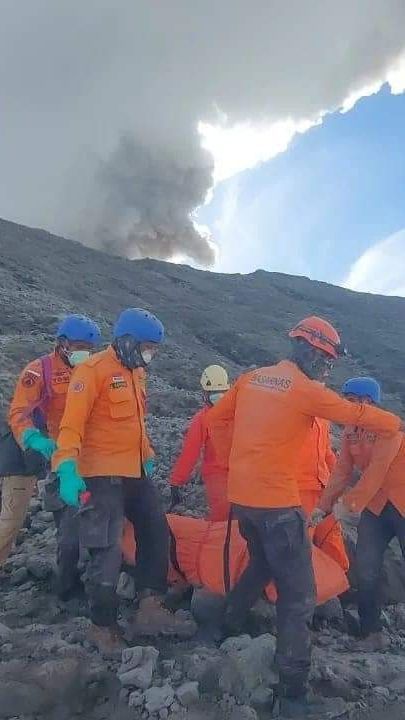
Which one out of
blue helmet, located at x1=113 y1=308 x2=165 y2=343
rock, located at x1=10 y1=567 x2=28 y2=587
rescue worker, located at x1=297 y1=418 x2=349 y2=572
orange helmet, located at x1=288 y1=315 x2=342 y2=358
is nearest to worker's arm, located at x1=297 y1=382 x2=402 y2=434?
orange helmet, located at x1=288 y1=315 x2=342 y2=358

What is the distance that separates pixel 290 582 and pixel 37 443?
6.62 ft

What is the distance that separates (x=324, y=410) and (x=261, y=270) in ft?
125

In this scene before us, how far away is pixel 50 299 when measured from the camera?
1948cm

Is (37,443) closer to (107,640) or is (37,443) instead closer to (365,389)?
(107,640)

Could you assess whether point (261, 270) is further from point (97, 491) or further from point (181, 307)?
point (97, 491)

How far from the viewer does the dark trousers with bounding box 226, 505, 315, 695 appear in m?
3.77

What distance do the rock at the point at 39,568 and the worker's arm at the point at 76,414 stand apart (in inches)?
64.9

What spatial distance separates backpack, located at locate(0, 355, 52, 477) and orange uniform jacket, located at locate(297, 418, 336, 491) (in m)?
1.95

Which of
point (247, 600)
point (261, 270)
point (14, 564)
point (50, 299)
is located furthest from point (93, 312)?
point (261, 270)

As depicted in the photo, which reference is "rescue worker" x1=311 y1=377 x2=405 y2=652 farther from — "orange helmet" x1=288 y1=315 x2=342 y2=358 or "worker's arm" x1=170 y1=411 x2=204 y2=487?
"worker's arm" x1=170 y1=411 x2=204 y2=487

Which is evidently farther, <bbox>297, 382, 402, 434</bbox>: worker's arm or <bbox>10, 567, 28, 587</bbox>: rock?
<bbox>10, 567, 28, 587</bbox>: rock

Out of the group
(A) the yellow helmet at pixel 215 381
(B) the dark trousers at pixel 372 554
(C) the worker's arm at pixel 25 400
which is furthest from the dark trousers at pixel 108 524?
(A) the yellow helmet at pixel 215 381

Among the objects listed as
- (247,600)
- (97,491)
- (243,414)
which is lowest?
(247,600)

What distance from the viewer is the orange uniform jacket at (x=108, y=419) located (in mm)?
4254
